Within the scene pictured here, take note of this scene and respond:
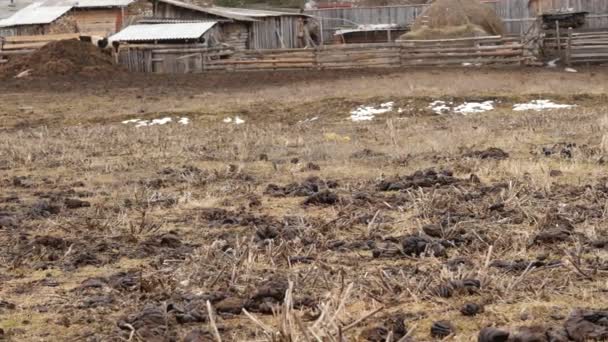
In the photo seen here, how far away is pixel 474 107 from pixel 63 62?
61.2ft

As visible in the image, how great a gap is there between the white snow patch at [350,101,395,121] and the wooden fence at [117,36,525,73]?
9.10 metres

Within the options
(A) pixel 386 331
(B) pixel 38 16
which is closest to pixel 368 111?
(A) pixel 386 331

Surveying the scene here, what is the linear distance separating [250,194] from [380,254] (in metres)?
4.22

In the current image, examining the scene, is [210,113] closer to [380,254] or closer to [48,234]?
[48,234]

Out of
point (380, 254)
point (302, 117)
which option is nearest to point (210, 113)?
point (302, 117)

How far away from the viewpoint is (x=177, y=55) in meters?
38.6

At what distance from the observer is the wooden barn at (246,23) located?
45062mm

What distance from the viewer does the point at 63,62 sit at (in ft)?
123

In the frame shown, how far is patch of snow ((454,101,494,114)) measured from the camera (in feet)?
82.8

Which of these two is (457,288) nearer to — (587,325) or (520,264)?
(520,264)

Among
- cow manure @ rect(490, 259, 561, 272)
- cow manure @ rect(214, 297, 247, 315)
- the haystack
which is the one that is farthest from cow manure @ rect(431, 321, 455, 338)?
the haystack

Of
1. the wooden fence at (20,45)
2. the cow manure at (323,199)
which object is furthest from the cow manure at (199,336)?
the wooden fence at (20,45)

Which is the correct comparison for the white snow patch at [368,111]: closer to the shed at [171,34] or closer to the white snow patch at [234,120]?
the white snow patch at [234,120]

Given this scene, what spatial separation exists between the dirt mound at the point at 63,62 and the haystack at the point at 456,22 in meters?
13.5
